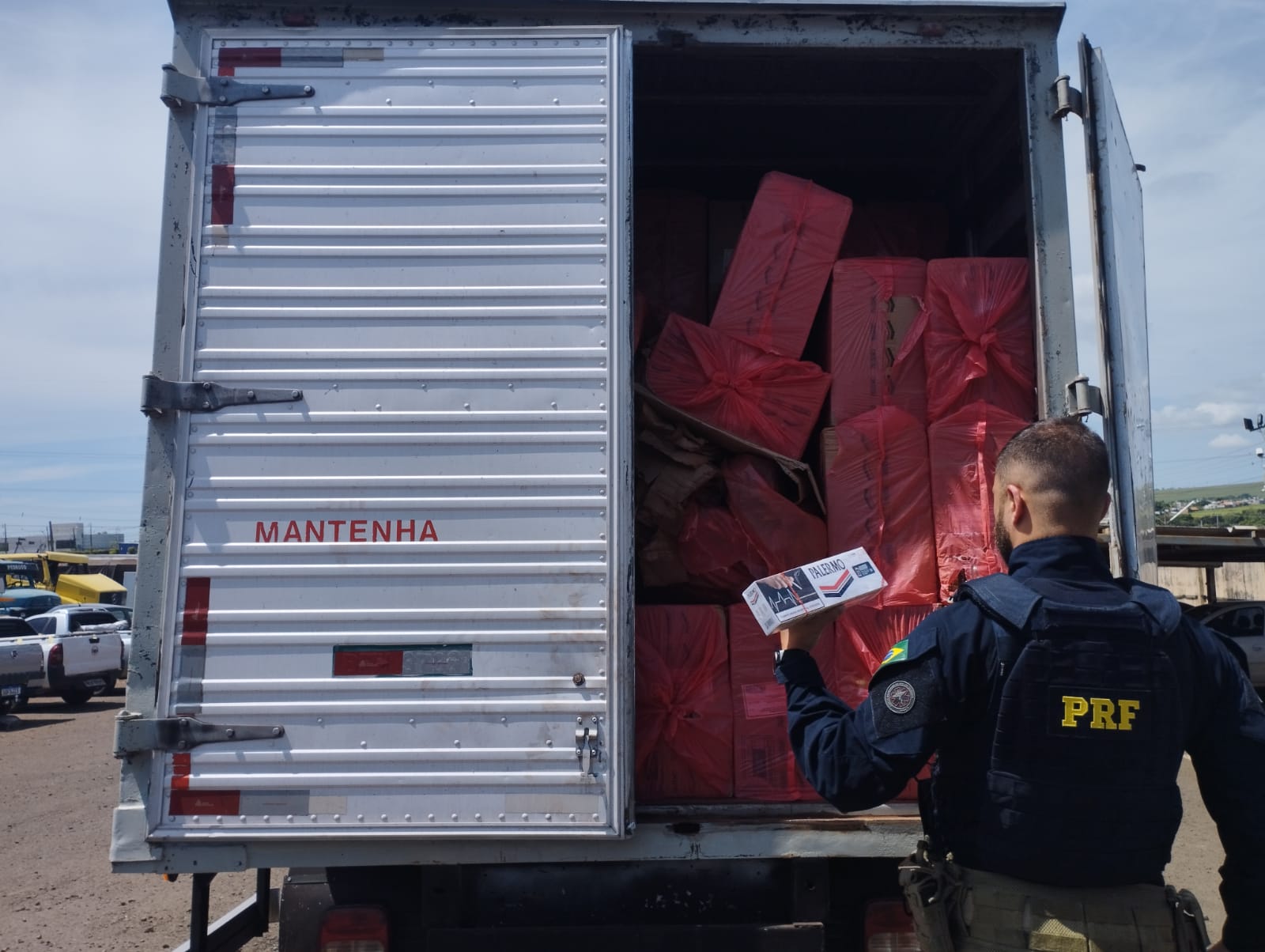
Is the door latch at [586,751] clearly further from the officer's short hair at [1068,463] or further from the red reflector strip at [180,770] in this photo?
the officer's short hair at [1068,463]

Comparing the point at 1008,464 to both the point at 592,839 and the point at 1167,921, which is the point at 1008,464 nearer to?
the point at 1167,921

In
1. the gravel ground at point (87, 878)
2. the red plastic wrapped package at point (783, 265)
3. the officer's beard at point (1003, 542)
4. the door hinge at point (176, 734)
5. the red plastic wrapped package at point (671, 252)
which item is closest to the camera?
the officer's beard at point (1003, 542)

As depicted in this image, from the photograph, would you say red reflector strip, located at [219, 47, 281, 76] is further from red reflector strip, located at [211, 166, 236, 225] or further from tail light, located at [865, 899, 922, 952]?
tail light, located at [865, 899, 922, 952]

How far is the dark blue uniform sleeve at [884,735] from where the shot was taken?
1.77 metres

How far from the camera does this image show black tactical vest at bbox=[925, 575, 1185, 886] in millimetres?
1743

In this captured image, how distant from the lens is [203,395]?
268 cm

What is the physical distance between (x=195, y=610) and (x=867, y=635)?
199 cm

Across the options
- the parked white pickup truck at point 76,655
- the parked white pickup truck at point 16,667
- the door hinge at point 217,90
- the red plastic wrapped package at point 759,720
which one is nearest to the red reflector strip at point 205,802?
the red plastic wrapped package at point 759,720

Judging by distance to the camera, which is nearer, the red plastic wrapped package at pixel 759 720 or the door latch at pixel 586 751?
the door latch at pixel 586 751

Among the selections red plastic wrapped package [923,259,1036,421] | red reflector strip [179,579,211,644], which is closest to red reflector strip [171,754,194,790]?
red reflector strip [179,579,211,644]

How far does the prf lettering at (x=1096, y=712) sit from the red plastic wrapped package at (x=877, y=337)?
172 cm

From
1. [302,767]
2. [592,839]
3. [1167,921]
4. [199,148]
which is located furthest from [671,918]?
[199,148]

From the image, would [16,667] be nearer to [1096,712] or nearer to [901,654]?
[901,654]

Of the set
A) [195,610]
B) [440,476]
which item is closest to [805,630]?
[440,476]
